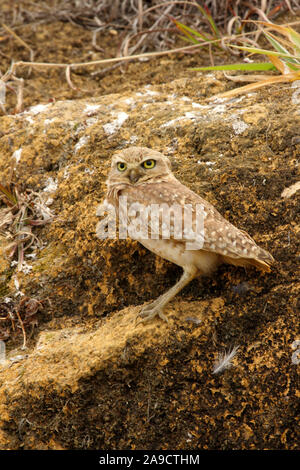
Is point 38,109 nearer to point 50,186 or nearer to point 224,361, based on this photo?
point 50,186

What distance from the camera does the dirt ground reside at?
2.73 meters

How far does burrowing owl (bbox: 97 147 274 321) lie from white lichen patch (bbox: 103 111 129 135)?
1.12 m

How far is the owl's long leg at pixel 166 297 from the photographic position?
3002 mm

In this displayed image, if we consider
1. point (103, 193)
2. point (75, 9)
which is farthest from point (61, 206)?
point (75, 9)

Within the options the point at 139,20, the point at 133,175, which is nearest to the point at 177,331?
the point at 133,175

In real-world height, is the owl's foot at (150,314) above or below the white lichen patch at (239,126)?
below

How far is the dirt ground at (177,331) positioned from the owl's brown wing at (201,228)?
22cm

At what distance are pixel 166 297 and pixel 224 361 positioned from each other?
0.52 meters

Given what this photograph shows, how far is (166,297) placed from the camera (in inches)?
120

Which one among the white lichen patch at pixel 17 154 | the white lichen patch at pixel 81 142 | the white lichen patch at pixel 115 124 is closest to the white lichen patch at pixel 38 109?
the white lichen patch at pixel 17 154

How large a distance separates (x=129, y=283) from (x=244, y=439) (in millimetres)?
1289

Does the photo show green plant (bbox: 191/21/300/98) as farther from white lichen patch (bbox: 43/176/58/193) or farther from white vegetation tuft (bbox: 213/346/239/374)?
white vegetation tuft (bbox: 213/346/239/374)

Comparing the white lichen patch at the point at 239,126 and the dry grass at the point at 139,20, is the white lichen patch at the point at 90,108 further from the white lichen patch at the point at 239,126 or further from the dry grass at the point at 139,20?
the white lichen patch at the point at 239,126

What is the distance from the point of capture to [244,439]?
263 cm
